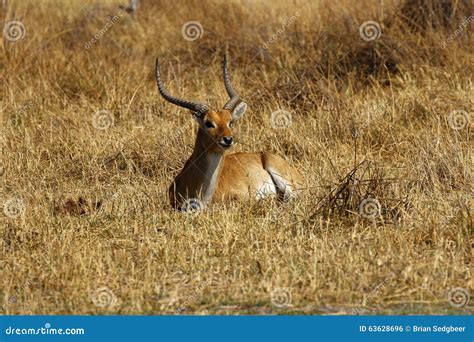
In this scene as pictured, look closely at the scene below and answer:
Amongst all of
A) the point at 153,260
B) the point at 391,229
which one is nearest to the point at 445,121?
the point at 391,229

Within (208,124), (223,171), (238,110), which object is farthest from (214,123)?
(223,171)

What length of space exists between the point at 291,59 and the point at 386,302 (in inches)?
272

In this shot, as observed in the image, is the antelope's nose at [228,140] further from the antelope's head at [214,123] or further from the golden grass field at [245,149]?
the golden grass field at [245,149]

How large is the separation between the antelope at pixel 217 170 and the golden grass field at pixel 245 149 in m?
0.24

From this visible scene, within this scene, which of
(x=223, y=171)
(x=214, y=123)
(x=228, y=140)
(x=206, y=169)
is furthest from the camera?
(x=223, y=171)

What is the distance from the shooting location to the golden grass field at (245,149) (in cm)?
628

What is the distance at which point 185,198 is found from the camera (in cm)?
866

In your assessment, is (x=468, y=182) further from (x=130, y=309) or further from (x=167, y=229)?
(x=130, y=309)

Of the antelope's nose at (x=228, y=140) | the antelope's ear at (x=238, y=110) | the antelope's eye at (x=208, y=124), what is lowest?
the antelope's nose at (x=228, y=140)

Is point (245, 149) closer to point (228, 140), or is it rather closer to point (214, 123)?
point (214, 123)

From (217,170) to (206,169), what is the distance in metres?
0.10

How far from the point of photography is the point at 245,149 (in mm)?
10711

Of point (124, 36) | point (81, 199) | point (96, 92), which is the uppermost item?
point (124, 36)

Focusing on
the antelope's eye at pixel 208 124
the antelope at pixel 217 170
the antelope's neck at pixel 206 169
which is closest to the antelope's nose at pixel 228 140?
the antelope at pixel 217 170
